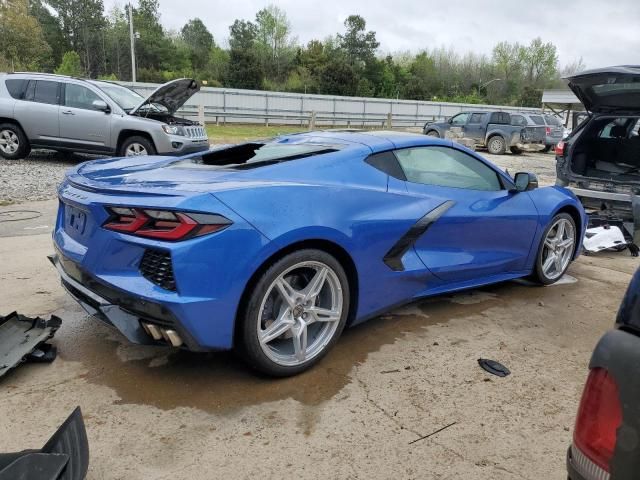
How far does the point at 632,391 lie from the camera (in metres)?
1.18

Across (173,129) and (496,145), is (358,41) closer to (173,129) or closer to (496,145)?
(496,145)

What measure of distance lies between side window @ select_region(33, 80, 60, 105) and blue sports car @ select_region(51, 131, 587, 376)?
815 centimetres

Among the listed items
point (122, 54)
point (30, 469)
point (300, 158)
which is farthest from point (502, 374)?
point (122, 54)

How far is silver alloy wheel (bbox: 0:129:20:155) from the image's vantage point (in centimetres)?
1070

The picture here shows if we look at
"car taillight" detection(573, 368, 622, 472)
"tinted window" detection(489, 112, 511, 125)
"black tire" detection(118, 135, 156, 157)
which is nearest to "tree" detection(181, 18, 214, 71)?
"tinted window" detection(489, 112, 511, 125)

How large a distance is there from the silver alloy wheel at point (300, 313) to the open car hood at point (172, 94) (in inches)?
306

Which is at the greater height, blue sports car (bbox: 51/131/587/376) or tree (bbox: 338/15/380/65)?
tree (bbox: 338/15/380/65)

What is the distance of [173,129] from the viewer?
10.3 metres

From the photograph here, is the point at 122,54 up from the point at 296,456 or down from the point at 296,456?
up

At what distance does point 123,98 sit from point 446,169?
9.02 m

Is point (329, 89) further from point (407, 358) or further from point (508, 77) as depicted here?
point (407, 358)

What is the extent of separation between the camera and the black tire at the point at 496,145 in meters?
19.7

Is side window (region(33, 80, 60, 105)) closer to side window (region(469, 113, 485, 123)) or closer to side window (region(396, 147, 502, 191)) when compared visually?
side window (region(396, 147, 502, 191))

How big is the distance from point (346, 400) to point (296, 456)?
0.52 m
